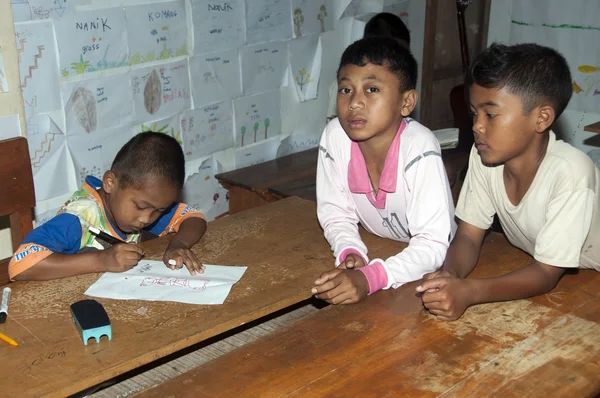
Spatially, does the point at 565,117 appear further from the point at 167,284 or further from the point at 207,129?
the point at 167,284

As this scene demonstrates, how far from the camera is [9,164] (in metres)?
1.96

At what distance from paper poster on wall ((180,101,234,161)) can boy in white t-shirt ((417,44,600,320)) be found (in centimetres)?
175

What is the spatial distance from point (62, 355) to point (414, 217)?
0.94 metres

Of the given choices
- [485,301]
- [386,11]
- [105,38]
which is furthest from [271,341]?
[386,11]

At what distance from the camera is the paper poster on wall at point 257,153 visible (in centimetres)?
353

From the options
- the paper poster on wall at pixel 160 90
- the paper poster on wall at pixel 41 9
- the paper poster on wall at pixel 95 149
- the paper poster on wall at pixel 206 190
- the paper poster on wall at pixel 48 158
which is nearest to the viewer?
the paper poster on wall at pixel 41 9

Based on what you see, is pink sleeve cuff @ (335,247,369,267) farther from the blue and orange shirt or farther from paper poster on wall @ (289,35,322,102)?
paper poster on wall @ (289,35,322,102)

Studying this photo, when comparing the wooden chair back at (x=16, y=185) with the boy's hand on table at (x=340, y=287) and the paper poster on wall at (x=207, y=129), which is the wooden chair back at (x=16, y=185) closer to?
the boy's hand on table at (x=340, y=287)

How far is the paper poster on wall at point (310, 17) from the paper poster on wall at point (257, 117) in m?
0.38

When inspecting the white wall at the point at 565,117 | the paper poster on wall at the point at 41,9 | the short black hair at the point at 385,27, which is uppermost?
the paper poster on wall at the point at 41,9

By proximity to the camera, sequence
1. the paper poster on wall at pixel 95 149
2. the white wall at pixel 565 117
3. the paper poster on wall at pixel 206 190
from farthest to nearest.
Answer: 1. the white wall at pixel 565 117
2. the paper poster on wall at pixel 206 190
3. the paper poster on wall at pixel 95 149

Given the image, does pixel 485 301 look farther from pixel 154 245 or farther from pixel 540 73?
pixel 154 245

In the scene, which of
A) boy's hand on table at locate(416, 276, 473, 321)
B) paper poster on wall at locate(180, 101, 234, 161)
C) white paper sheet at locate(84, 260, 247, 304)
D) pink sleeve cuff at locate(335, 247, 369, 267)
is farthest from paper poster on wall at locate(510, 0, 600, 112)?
white paper sheet at locate(84, 260, 247, 304)

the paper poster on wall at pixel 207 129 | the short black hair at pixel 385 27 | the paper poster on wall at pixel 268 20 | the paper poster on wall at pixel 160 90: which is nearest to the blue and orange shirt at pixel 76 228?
the paper poster on wall at pixel 160 90
